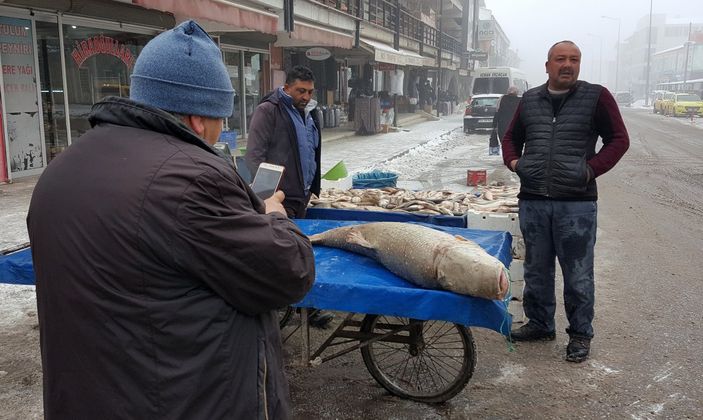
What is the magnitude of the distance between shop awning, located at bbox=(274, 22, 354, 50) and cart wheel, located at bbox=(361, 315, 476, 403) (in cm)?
1283

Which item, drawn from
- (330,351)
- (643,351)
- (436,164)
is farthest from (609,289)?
(436,164)

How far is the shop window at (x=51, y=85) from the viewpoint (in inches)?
410

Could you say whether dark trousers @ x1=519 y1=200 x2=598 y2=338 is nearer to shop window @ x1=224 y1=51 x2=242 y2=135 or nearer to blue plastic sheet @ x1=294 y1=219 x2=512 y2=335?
blue plastic sheet @ x1=294 y1=219 x2=512 y2=335

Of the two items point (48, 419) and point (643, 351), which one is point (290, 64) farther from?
point (48, 419)

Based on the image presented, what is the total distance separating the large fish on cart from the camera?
275cm

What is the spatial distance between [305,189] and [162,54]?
11.3 ft

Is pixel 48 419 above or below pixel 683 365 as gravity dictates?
above

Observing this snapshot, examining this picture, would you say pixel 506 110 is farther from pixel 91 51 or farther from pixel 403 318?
pixel 403 318

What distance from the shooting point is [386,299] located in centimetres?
293

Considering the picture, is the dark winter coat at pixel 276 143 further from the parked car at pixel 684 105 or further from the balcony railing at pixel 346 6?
the parked car at pixel 684 105

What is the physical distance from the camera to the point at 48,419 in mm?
1545

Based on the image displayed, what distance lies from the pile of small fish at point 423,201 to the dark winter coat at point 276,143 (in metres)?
0.65

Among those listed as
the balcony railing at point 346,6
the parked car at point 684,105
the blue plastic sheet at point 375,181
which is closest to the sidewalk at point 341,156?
the blue plastic sheet at point 375,181

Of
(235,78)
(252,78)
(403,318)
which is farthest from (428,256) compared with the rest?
(252,78)
